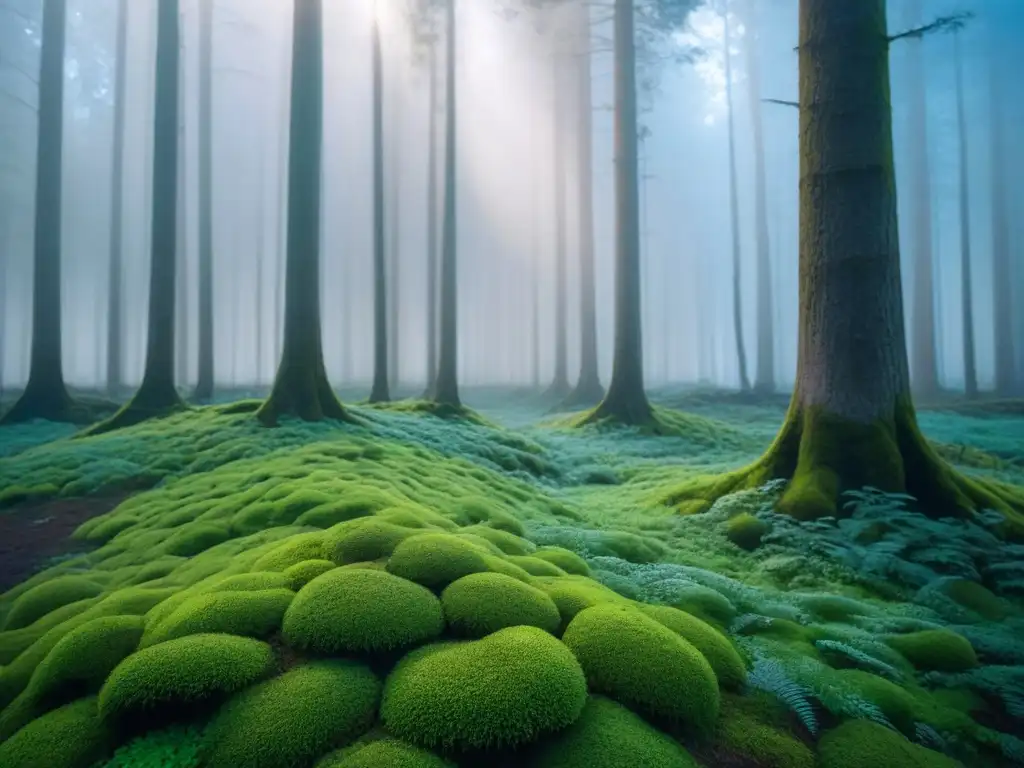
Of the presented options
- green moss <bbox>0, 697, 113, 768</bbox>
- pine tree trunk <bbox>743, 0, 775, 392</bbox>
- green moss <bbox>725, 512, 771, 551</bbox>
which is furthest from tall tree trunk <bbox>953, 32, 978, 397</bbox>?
green moss <bbox>0, 697, 113, 768</bbox>

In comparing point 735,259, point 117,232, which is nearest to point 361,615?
point 117,232

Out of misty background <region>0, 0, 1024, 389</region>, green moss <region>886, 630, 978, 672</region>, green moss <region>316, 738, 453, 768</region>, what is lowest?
green moss <region>886, 630, 978, 672</region>

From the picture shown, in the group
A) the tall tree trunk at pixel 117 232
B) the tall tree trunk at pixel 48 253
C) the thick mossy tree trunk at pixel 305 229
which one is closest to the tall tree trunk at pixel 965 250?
the thick mossy tree trunk at pixel 305 229

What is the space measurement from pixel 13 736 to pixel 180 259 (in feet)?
105

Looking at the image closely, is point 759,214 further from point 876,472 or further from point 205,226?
point 876,472

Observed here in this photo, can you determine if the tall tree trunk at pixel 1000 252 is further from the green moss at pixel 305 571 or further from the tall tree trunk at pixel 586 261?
the green moss at pixel 305 571

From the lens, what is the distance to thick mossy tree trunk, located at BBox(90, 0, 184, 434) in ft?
38.2

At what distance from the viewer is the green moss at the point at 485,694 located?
2025 mm

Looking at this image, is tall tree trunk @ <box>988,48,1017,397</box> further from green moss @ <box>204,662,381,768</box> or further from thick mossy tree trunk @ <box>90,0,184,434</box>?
thick mossy tree trunk @ <box>90,0,184,434</box>

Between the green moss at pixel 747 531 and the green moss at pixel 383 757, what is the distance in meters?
4.14

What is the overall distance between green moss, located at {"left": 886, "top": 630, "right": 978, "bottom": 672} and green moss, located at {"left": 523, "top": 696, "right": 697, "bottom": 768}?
2.05 m

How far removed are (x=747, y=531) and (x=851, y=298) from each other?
2691mm

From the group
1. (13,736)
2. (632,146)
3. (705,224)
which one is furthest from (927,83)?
(13,736)

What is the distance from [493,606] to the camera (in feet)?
8.97
